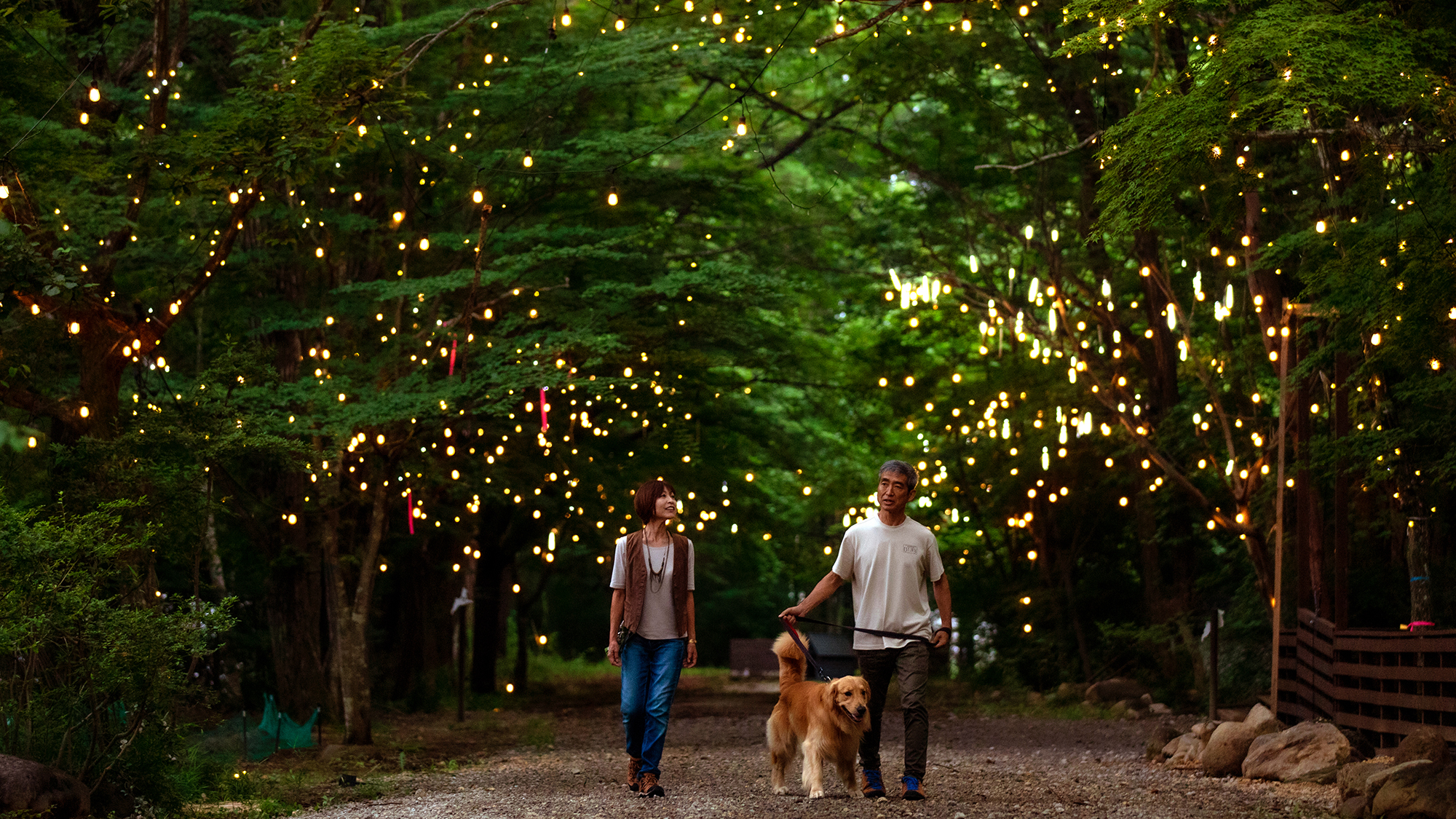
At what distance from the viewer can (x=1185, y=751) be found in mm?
10578

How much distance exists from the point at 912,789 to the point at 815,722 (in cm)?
68

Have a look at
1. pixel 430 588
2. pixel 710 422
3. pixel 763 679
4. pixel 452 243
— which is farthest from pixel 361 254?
pixel 763 679

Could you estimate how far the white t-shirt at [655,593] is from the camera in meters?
7.89

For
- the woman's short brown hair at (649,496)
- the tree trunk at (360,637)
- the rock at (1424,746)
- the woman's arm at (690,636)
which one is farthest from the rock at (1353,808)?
the tree trunk at (360,637)

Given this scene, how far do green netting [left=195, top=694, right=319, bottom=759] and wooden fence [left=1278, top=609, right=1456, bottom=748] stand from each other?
8.57 meters

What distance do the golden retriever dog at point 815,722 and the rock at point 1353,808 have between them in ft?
8.29

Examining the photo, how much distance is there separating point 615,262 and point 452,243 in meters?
2.18

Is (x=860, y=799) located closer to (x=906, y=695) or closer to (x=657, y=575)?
(x=906, y=695)

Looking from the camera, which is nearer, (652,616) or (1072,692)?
(652,616)

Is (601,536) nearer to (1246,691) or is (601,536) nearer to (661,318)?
(661,318)

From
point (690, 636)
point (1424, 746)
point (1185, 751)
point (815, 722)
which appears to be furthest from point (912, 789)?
point (1185, 751)

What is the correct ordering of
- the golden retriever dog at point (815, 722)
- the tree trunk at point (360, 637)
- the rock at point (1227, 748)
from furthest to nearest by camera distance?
the tree trunk at point (360, 637), the rock at point (1227, 748), the golden retriever dog at point (815, 722)

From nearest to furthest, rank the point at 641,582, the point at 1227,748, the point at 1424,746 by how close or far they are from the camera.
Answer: the point at 641,582, the point at 1424,746, the point at 1227,748

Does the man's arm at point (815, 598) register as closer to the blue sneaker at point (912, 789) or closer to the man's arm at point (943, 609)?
the man's arm at point (943, 609)
